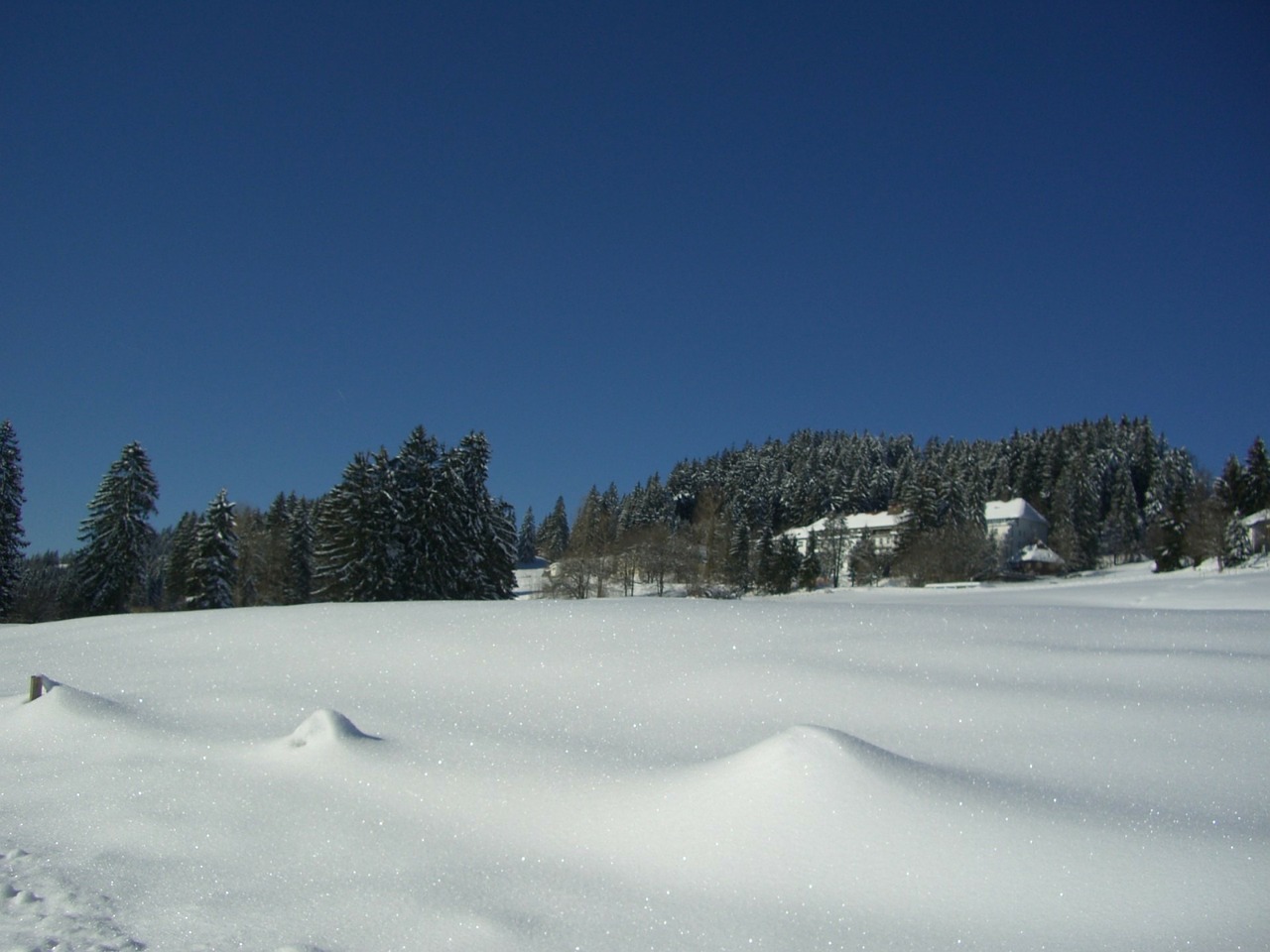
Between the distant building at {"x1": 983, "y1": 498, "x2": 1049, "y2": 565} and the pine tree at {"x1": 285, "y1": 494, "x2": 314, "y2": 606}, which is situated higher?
the distant building at {"x1": 983, "y1": 498, "x2": 1049, "y2": 565}

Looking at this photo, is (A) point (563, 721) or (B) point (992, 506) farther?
(B) point (992, 506)

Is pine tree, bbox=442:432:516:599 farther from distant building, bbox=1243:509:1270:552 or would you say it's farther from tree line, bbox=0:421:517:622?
distant building, bbox=1243:509:1270:552

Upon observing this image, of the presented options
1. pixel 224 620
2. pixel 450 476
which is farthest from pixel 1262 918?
pixel 450 476

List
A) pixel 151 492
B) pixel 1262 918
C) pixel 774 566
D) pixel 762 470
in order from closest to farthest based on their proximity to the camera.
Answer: pixel 1262 918 < pixel 151 492 < pixel 774 566 < pixel 762 470

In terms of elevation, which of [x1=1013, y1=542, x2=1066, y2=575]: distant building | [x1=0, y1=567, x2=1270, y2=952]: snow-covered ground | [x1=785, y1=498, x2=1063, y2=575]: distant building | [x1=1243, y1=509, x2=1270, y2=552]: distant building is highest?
[x1=785, y1=498, x2=1063, y2=575]: distant building

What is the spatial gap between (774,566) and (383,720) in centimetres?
5527

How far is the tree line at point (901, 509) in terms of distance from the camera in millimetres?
54812

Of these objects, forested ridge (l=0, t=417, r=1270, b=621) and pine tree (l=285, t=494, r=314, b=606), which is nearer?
forested ridge (l=0, t=417, r=1270, b=621)

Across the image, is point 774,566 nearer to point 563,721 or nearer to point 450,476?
point 450,476

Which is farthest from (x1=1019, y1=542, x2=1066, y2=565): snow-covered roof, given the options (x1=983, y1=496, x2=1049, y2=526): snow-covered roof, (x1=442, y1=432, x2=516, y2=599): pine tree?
(x1=442, y1=432, x2=516, y2=599): pine tree

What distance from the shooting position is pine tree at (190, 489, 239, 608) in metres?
34.3

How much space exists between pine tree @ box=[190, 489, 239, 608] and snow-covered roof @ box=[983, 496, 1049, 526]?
71919mm

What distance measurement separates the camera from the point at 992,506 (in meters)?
85.5

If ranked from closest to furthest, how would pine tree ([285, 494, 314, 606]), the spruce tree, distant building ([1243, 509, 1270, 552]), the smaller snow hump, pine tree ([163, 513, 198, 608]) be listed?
the smaller snow hump < pine tree ([163, 513, 198, 608]) < pine tree ([285, 494, 314, 606]) < distant building ([1243, 509, 1270, 552]) < the spruce tree
